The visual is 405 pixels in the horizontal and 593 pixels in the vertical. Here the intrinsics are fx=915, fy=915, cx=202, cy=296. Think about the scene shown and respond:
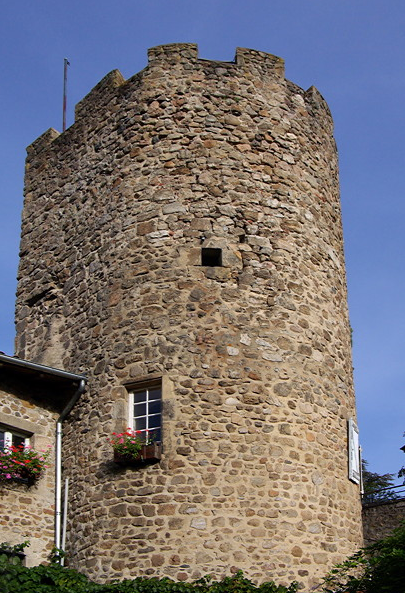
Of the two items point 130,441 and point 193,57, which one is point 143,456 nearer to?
point 130,441

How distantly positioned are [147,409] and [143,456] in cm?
78

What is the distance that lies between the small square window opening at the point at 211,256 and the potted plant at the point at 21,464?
3701mm

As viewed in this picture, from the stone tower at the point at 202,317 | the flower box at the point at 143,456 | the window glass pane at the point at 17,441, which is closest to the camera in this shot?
the stone tower at the point at 202,317

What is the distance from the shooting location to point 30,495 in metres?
13.1

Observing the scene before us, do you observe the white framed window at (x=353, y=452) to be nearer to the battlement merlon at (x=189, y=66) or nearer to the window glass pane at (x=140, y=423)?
the window glass pane at (x=140, y=423)

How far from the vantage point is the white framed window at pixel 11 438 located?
13281 millimetres

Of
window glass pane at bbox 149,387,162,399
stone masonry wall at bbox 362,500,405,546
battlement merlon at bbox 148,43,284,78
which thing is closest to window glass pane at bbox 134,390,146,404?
window glass pane at bbox 149,387,162,399

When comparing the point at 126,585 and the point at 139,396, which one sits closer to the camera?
the point at 126,585

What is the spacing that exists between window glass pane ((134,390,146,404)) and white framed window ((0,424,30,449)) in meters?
1.91

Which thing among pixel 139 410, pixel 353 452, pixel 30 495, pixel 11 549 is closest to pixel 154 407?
pixel 139 410

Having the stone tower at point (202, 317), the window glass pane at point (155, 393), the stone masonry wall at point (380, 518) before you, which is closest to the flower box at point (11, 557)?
the stone tower at point (202, 317)

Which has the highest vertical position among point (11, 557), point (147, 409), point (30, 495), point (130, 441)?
point (147, 409)

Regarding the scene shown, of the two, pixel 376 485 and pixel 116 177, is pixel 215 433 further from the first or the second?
pixel 376 485

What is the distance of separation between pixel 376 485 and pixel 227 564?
70.5ft
